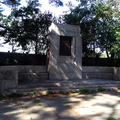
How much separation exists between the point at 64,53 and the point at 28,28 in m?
3.07

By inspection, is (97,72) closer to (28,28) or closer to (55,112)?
(28,28)

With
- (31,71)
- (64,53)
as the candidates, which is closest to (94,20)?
(64,53)

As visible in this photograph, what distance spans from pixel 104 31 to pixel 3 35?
6.68m

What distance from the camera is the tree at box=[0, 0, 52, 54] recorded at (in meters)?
9.20

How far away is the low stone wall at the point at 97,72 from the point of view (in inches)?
371

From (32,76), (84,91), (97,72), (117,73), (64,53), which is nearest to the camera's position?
(84,91)

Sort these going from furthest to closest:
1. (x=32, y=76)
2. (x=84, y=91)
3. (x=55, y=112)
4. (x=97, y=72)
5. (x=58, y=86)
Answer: (x=97, y=72)
(x=32, y=76)
(x=58, y=86)
(x=84, y=91)
(x=55, y=112)

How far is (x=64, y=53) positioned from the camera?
8.99 m

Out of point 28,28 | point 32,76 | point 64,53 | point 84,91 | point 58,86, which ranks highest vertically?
point 28,28

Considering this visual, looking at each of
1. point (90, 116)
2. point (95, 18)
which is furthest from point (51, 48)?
point (90, 116)

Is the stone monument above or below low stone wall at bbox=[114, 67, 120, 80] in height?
above

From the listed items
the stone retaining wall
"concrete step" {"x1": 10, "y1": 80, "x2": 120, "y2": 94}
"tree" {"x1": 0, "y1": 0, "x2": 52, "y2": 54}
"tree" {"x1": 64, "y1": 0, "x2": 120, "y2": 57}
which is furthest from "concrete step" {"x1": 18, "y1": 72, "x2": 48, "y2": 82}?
"tree" {"x1": 64, "y1": 0, "x2": 120, "y2": 57}

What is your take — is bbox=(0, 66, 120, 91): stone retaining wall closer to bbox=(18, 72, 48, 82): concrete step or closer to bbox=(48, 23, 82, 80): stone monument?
bbox=(18, 72, 48, 82): concrete step

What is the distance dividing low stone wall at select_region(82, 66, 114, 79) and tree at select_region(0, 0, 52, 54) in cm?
353
